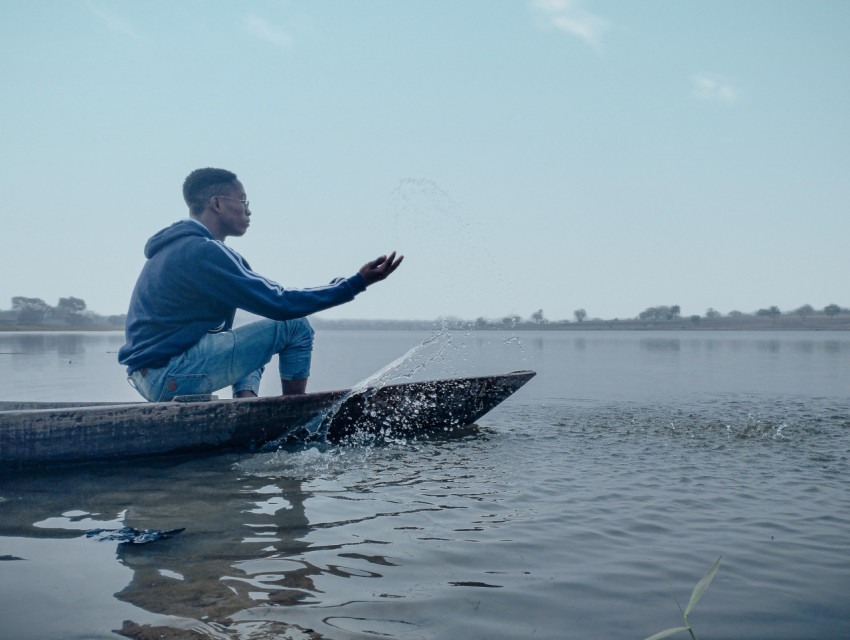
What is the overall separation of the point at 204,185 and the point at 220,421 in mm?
1900

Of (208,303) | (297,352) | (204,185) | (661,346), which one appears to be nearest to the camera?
(208,303)

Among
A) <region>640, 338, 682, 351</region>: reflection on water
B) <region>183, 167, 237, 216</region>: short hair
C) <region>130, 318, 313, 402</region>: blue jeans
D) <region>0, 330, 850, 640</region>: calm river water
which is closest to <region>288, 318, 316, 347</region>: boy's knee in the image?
<region>130, 318, 313, 402</region>: blue jeans

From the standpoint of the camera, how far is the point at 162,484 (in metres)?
4.25

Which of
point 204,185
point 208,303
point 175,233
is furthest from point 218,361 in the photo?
point 204,185

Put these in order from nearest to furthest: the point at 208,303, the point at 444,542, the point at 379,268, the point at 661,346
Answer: the point at 444,542 → the point at 379,268 → the point at 208,303 → the point at 661,346

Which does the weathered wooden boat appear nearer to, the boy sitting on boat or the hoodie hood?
the boy sitting on boat

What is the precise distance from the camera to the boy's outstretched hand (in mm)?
4180

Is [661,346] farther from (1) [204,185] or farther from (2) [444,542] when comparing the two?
(2) [444,542]

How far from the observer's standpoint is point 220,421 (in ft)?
16.5

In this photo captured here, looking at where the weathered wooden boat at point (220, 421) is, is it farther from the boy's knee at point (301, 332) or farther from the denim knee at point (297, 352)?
the boy's knee at point (301, 332)

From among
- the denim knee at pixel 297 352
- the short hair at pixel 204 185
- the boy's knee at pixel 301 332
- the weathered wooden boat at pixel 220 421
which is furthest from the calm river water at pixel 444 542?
the short hair at pixel 204 185

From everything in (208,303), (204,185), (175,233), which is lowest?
(208,303)

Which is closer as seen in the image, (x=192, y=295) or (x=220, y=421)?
(x=192, y=295)

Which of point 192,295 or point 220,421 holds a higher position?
point 192,295
